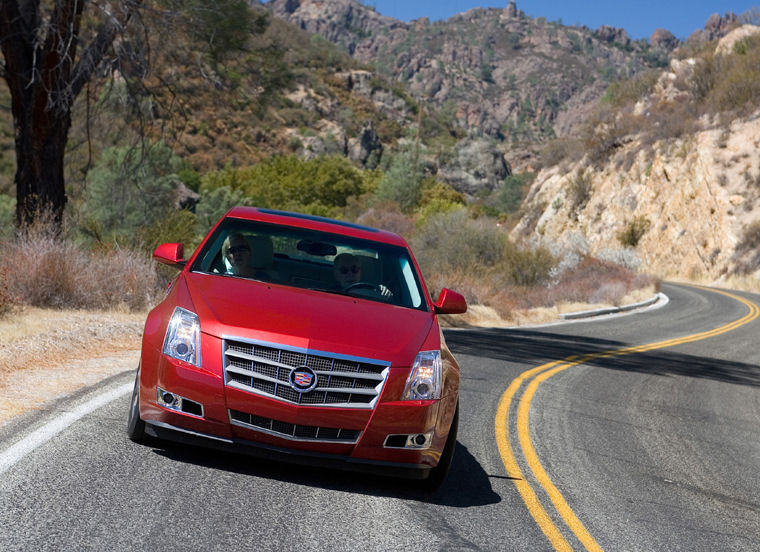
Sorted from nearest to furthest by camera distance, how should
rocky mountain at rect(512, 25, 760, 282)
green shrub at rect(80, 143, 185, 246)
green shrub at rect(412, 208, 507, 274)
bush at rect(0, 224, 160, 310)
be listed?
bush at rect(0, 224, 160, 310) → green shrub at rect(80, 143, 185, 246) → green shrub at rect(412, 208, 507, 274) → rocky mountain at rect(512, 25, 760, 282)

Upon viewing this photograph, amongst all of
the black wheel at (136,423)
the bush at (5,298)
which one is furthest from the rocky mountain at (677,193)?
the black wheel at (136,423)

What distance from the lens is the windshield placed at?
6.10 meters

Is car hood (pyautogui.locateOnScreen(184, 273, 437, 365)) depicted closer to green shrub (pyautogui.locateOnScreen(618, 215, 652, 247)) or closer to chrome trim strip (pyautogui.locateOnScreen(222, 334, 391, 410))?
chrome trim strip (pyautogui.locateOnScreen(222, 334, 391, 410))

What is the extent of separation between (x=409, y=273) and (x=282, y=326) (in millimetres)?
1744

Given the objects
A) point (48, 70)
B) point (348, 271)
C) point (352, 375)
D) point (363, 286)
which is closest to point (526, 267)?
point (48, 70)

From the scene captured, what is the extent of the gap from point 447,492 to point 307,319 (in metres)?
1.46

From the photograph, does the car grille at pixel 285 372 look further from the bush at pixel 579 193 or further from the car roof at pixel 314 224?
the bush at pixel 579 193

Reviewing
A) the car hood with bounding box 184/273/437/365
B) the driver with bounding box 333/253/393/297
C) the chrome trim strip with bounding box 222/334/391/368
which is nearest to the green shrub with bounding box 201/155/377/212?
the driver with bounding box 333/253/393/297

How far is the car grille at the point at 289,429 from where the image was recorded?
4.78 m

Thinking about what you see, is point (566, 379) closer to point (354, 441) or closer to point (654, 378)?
point (654, 378)

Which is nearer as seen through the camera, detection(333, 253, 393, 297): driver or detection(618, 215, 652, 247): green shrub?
detection(333, 253, 393, 297): driver

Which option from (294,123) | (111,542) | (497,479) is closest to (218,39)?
(497,479)

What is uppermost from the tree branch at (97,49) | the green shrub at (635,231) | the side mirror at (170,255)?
the tree branch at (97,49)

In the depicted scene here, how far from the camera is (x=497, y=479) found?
19.8 ft
